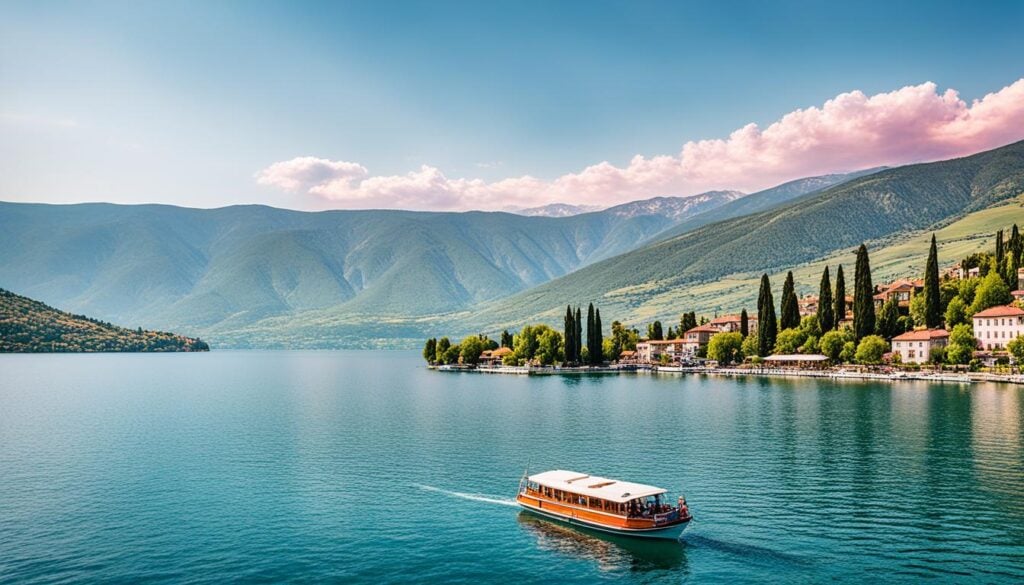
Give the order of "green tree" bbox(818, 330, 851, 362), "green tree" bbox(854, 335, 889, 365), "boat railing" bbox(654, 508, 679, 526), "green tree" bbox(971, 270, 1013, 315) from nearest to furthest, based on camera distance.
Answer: "boat railing" bbox(654, 508, 679, 526) → "green tree" bbox(971, 270, 1013, 315) → "green tree" bbox(854, 335, 889, 365) → "green tree" bbox(818, 330, 851, 362)

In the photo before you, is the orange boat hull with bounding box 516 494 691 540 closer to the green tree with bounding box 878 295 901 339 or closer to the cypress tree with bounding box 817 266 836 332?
the green tree with bounding box 878 295 901 339

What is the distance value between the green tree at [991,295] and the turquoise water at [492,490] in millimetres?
65098

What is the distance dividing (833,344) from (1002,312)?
3734cm

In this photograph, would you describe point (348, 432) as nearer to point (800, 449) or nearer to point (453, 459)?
point (453, 459)

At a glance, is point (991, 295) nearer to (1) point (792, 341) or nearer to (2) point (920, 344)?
(2) point (920, 344)

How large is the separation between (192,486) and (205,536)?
15710mm

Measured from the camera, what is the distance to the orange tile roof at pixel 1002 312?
158500 millimetres

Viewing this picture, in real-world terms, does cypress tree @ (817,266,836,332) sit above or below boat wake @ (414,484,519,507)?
above

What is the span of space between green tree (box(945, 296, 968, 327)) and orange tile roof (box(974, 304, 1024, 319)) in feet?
29.6

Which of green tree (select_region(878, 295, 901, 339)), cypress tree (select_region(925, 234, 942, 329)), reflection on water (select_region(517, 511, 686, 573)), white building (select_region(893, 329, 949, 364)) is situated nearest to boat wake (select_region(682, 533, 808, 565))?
reflection on water (select_region(517, 511, 686, 573))

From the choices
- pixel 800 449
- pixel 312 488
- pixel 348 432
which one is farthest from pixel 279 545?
pixel 800 449

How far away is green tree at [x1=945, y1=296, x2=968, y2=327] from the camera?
176 metres

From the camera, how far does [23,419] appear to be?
102875mm

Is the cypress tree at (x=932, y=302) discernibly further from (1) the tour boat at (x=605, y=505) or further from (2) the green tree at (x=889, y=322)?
(1) the tour boat at (x=605, y=505)
